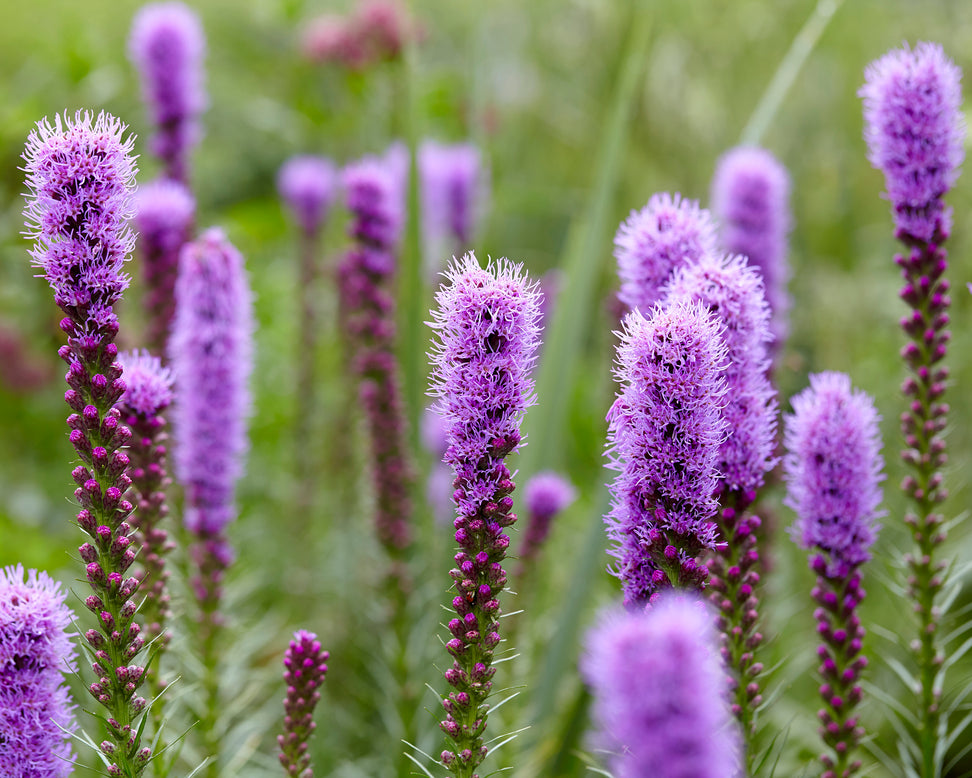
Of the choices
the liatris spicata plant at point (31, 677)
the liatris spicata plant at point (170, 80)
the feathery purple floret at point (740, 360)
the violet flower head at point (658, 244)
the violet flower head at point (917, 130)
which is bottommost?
the liatris spicata plant at point (31, 677)

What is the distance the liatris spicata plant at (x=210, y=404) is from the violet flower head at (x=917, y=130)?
174 centimetres

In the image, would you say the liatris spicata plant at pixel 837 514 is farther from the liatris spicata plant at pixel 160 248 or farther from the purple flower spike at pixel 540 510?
the liatris spicata plant at pixel 160 248

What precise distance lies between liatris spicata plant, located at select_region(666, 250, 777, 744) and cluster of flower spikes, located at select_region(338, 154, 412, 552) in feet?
5.54

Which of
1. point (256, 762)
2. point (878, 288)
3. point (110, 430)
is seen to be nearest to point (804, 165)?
point (878, 288)

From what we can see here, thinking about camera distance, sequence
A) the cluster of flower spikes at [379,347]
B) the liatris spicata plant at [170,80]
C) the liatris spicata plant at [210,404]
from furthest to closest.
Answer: the liatris spicata plant at [170,80]
the cluster of flower spikes at [379,347]
the liatris spicata plant at [210,404]

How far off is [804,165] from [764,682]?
14.8 ft

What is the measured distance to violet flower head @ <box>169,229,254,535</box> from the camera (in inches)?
106

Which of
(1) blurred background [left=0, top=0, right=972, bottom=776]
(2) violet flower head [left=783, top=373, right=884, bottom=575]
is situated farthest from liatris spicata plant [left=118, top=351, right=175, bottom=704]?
(2) violet flower head [left=783, top=373, right=884, bottom=575]

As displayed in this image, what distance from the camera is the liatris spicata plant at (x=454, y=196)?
4.94 meters

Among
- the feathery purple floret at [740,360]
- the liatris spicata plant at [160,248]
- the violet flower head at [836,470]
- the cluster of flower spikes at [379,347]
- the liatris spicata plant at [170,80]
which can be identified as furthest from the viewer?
the liatris spicata plant at [170,80]

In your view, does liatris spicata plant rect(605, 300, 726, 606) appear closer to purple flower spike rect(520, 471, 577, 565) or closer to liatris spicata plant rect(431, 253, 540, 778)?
liatris spicata plant rect(431, 253, 540, 778)

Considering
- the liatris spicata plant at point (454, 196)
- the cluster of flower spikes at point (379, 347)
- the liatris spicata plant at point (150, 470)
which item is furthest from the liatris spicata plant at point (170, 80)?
the liatris spicata plant at point (150, 470)

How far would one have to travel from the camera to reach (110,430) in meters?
1.66

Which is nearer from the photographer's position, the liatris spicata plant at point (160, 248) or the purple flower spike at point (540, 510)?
the purple flower spike at point (540, 510)
